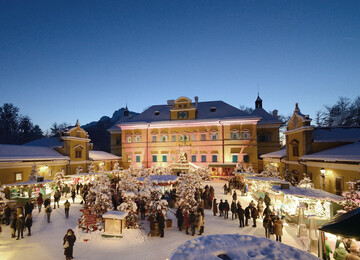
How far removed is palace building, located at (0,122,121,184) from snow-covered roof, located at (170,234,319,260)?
54.5 feet

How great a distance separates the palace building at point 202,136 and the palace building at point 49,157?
694 centimetres

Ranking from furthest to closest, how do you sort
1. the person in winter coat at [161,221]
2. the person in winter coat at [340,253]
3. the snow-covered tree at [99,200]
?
the snow-covered tree at [99,200] < the person in winter coat at [161,221] < the person in winter coat at [340,253]

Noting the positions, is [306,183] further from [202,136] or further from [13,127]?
[13,127]

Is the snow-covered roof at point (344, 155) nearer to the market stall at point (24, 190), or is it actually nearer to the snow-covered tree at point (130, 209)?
the snow-covered tree at point (130, 209)

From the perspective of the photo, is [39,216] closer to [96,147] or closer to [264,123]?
[264,123]

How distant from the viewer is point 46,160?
26266mm

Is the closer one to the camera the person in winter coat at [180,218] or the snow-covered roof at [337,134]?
the person in winter coat at [180,218]

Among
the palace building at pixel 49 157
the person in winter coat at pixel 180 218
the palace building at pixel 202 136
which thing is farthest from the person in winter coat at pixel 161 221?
the palace building at pixel 202 136

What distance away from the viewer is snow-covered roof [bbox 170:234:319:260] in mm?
4355

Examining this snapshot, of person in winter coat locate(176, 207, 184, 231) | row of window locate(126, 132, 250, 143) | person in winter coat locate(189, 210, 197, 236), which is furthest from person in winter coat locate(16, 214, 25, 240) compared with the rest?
row of window locate(126, 132, 250, 143)

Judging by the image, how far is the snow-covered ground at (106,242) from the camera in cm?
964

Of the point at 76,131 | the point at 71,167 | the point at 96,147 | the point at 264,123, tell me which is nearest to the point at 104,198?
the point at 71,167

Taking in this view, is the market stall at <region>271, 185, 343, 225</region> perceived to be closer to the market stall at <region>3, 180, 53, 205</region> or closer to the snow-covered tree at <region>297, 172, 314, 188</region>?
the snow-covered tree at <region>297, 172, 314, 188</region>

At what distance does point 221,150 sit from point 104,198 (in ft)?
83.3
